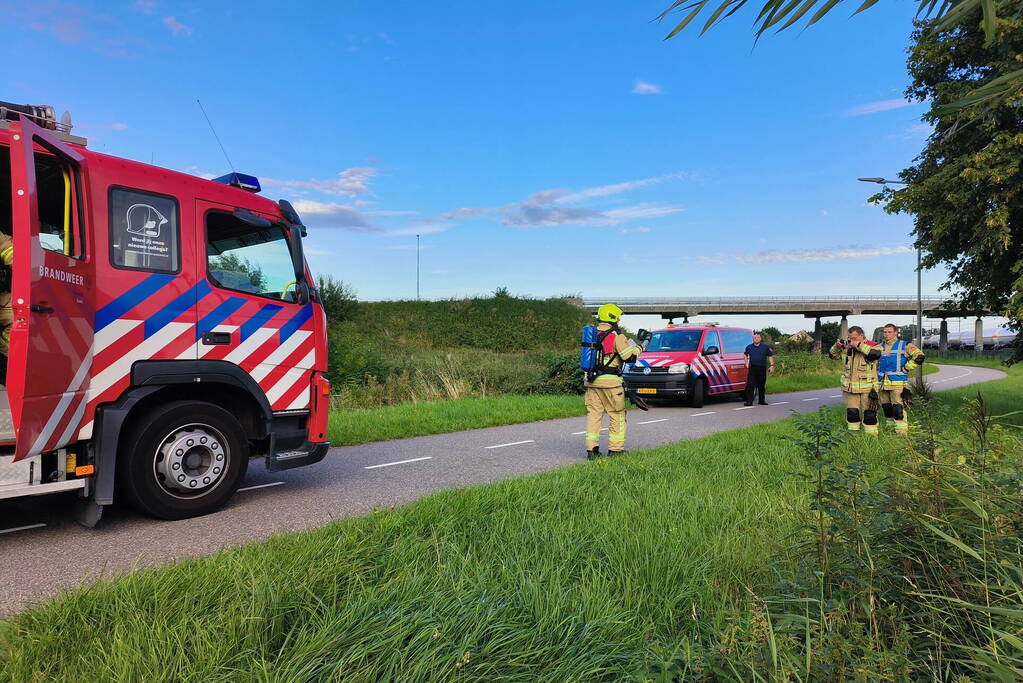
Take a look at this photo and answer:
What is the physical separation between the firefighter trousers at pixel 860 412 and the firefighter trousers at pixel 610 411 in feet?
11.5

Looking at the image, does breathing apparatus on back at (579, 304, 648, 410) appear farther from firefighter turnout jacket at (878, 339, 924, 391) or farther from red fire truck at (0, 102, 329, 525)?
firefighter turnout jacket at (878, 339, 924, 391)

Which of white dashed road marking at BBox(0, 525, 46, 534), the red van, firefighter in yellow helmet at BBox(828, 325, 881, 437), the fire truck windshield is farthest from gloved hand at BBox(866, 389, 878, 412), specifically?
white dashed road marking at BBox(0, 525, 46, 534)

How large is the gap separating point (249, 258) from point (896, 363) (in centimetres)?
852

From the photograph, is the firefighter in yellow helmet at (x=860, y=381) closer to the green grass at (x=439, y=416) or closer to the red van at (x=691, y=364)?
the red van at (x=691, y=364)

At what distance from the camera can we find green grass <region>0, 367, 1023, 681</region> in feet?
7.80

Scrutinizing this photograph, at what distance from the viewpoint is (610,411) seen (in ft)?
25.3

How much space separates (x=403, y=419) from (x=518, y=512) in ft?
21.8

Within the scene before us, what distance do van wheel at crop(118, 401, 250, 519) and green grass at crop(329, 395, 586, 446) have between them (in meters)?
3.56

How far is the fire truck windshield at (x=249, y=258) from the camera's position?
5434 mm

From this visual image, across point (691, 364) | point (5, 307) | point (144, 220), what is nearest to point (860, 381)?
point (691, 364)

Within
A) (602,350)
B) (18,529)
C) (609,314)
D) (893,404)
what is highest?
(609,314)

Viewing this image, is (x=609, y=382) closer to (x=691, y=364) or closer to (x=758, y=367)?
(x=691, y=364)

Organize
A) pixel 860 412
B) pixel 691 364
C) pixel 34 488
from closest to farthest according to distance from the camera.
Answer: pixel 34 488, pixel 860 412, pixel 691 364

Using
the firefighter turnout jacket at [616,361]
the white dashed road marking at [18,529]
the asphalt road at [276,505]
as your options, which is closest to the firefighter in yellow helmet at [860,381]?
the asphalt road at [276,505]
